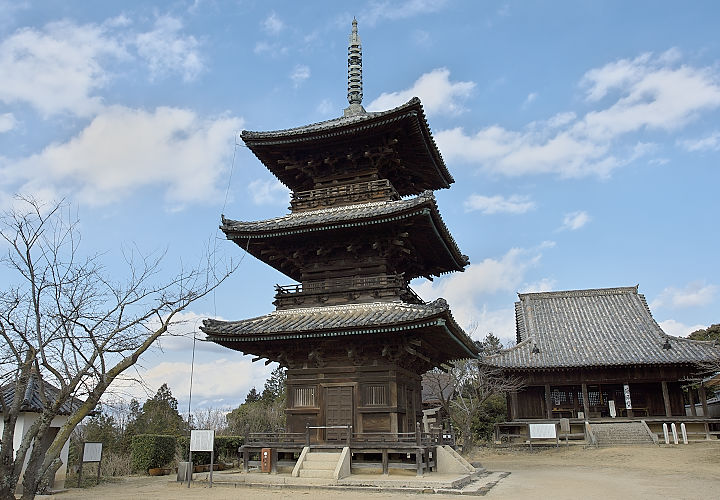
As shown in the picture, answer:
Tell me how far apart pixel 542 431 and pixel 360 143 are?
20.8m

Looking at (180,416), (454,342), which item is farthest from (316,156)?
(180,416)

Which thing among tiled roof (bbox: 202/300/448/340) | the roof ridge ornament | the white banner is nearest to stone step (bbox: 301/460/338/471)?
tiled roof (bbox: 202/300/448/340)

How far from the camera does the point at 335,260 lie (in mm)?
20719

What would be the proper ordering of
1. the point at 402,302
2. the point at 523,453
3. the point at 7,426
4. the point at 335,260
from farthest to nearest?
the point at 523,453 → the point at 335,260 → the point at 402,302 → the point at 7,426

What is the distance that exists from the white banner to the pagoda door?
1764 centimetres

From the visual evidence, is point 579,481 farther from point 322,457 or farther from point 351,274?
point 351,274

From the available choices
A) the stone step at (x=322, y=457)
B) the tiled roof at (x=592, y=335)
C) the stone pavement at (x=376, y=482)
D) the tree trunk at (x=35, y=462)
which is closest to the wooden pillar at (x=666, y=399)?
the tiled roof at (x=592, y=335)

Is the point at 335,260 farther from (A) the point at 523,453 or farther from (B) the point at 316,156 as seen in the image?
(A) the point at 523,453

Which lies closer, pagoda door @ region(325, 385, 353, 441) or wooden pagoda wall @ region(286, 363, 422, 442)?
wooden pagoda wall @ region(286, 363, 422, 442)

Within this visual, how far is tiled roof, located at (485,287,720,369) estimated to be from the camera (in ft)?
113

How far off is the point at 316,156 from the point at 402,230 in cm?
487

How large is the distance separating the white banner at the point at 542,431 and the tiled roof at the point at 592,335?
3.99m

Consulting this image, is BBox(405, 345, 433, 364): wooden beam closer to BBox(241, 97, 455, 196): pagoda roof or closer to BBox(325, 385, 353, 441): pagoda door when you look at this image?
BBox(325, 385, 353, 441): pagoda door

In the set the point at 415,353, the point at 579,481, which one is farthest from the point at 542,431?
the point at 415,353
